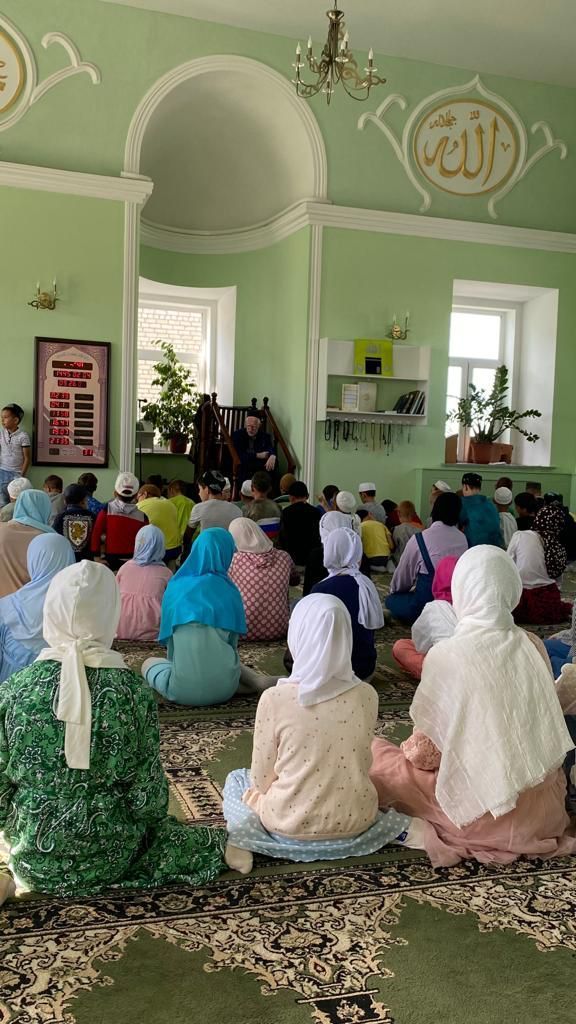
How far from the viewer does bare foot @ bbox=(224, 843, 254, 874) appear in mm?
2473

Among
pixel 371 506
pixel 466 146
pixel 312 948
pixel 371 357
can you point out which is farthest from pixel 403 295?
pixel 312 948

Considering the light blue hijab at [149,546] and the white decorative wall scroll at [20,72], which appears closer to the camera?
the light blue hijab at [149,546]

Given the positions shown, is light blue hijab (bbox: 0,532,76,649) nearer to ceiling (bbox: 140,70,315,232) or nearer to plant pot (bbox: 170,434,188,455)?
ceiling (bbox: 140,70,315,232)

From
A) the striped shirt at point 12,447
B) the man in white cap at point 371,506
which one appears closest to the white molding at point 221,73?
the striped shirt at point 12,447

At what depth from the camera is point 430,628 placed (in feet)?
14.1

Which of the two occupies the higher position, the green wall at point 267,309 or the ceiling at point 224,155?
the ceiling at point 224,155

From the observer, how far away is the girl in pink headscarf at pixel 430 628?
13.9ft

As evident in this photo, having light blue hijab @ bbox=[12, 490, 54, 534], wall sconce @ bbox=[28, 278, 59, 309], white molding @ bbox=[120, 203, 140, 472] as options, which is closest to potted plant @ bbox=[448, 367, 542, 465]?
white molding @ bbox=[120, 203, 140, 472]

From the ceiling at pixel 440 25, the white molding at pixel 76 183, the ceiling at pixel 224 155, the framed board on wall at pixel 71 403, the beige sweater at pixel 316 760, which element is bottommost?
the beige sweater at pixel 316 760

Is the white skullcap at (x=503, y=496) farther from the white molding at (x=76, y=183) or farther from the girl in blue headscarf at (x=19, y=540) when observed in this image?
the girl in blue headscarf at (x=19, y=540)

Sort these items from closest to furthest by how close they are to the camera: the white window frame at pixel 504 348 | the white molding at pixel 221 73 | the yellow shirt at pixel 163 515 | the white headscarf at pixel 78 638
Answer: the white headscarf at pixel 78 638, the yellow shirt at pixel 163 515, the white molding at pixel 221 73, the white window frame at pixel 504 348

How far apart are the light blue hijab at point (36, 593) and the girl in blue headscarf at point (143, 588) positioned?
1258 millimetres

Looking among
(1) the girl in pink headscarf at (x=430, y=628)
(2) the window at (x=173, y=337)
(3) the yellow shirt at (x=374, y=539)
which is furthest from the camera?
(2) the window at (x=173, y=337)

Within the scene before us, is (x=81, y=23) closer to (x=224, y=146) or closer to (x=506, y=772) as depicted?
(x=224, y=146)
